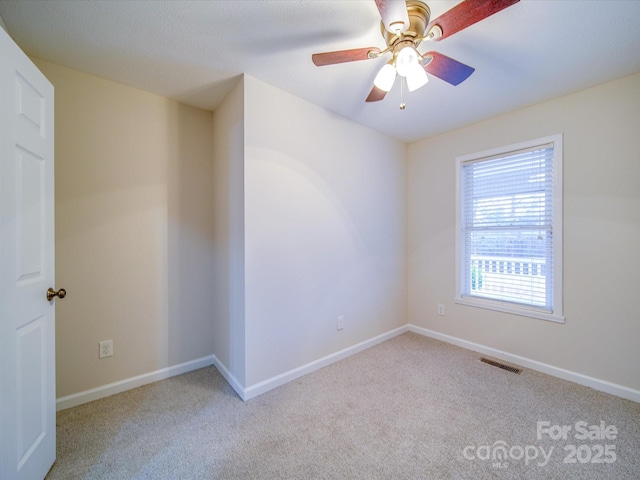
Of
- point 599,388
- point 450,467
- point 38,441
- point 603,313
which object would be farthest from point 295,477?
point 603,313

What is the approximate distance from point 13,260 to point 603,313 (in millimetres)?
3683

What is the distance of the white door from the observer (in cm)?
108

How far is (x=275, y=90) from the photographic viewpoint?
2.10 m

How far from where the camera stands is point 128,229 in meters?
2.06

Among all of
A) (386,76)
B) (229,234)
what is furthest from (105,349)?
(386,76)

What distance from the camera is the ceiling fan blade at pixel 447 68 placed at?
1.38 m

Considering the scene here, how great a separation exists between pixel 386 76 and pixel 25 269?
2.04 metres

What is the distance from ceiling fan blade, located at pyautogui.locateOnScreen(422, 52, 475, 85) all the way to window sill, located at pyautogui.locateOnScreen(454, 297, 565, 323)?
6.89 ft

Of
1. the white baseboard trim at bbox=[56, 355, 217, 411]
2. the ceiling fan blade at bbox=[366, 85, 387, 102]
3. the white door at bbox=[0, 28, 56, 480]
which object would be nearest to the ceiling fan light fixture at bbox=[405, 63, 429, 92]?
the ceiling fan blade at bbox=[366, 85, 387, 102]

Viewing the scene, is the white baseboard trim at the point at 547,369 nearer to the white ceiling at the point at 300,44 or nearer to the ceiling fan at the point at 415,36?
the white ceiling at the point at 300,44

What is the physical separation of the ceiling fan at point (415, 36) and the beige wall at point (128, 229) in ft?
5.06

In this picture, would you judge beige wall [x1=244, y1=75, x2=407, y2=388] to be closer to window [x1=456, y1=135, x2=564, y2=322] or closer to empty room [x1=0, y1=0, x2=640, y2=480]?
empty room [x1=0, y1=0, x2=640, y2=480]

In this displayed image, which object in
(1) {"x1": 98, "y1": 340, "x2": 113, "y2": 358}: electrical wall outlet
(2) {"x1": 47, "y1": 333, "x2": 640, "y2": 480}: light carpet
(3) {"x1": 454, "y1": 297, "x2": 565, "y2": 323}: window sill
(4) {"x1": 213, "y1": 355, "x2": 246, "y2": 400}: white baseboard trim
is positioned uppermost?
(3) {"x1": 454, "y1": 297, "x2": 565, "y2": 323}: window sill

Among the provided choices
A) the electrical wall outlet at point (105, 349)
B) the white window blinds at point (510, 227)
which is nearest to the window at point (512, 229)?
the white window blinds at point (510, 227)
